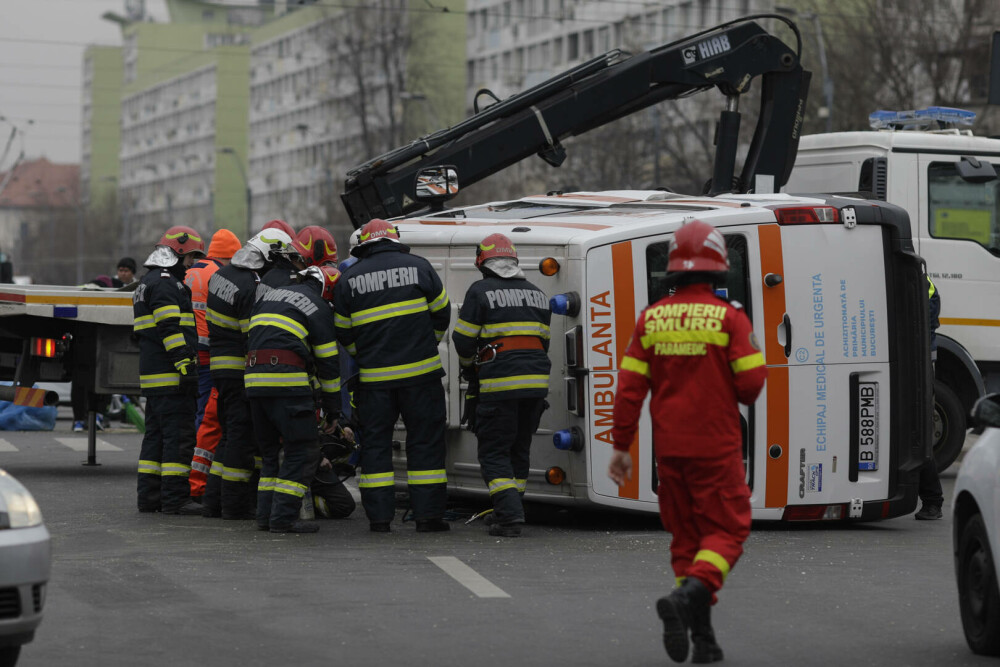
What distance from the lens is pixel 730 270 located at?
10.4 m

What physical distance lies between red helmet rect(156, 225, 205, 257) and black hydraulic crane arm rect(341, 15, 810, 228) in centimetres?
164

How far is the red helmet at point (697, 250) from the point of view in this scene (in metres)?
6.77

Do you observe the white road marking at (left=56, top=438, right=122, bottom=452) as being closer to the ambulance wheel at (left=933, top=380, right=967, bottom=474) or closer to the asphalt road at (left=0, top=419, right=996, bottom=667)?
the asphalt road at (left=0, top=419, right=996, bottom=667)

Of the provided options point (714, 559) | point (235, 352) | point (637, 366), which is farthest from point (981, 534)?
point (235, 352)

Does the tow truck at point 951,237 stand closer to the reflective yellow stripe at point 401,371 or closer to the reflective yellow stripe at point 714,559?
the reflective yellow stripe at point 401,371

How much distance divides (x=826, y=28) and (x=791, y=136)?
26882 mm

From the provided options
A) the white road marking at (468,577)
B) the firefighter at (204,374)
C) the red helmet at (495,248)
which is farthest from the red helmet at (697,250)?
the firefighter at (204,374)

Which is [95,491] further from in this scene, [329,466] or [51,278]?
[51,278]

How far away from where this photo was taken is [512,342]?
10.2m

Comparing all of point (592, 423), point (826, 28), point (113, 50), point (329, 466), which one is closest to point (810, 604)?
point (592, 423)

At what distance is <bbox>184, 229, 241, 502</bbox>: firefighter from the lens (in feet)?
38.4

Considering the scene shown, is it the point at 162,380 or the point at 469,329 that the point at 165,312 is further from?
the point at 469,329

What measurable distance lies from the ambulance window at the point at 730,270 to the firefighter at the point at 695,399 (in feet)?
11.3

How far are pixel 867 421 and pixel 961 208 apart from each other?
397cm
